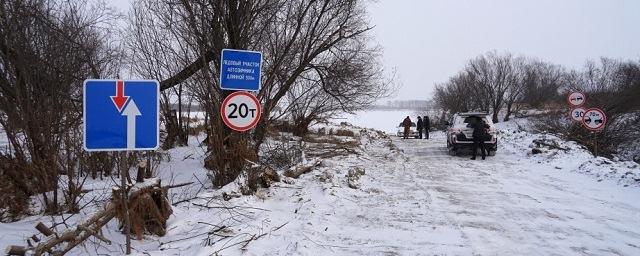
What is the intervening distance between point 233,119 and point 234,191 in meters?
1.25

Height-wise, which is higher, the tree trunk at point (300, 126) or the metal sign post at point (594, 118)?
the metal sign post at point (594, 118)

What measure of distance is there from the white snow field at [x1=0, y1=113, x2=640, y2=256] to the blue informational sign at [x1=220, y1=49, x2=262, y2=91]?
5.86 ft

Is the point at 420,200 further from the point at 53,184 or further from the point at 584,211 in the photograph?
the point at 53,184

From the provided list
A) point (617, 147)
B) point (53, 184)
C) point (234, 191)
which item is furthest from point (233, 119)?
point (617, 147)

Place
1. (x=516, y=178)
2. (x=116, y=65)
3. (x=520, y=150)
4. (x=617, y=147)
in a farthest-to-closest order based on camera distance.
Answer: (x=617, y=147)
(x=520, y=150)
(x=116, y=65)
(x=516, y=178)

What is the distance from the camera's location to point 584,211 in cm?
778

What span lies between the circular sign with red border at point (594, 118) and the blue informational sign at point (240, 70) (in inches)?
A: 437

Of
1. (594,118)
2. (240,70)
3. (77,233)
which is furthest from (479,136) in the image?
(77,233)

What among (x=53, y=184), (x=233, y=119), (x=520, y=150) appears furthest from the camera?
(x=520, y=150)

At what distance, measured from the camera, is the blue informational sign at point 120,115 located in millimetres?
4711

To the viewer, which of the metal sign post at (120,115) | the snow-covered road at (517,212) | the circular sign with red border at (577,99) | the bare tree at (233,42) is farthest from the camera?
the circular sign with red border at (577,99)

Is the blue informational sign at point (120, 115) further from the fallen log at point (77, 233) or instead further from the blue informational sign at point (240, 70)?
the blue informational sign at point (240, 70)

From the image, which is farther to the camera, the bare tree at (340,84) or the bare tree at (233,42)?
the bare tree at (340,84)

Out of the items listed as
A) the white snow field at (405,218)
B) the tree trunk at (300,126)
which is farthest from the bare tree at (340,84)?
the white snow field at (405,218)
